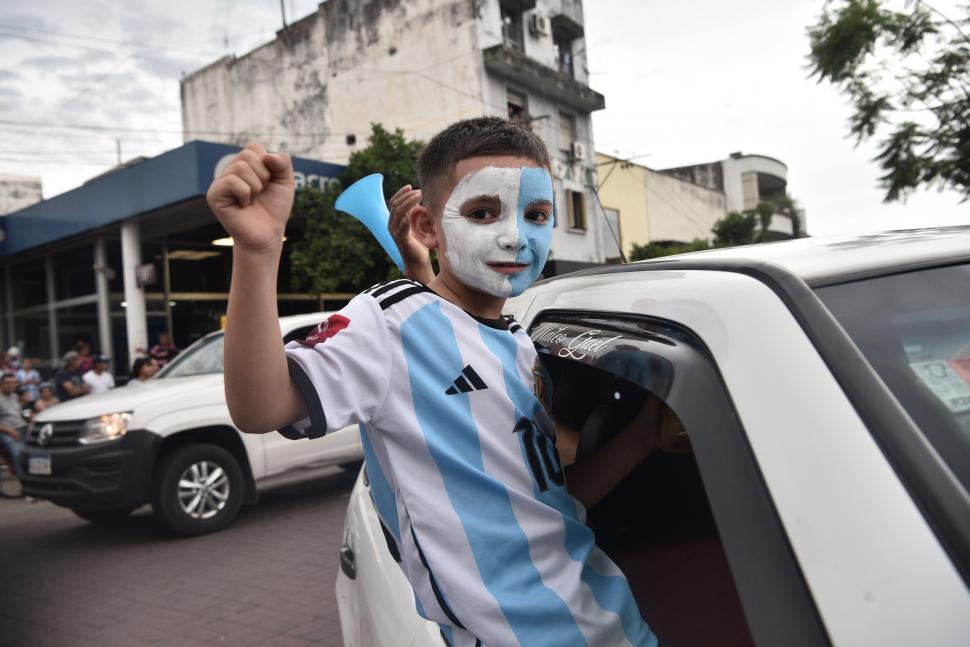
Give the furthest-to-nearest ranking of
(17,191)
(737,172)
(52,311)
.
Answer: (737,172) < (17,191) < (52,311)

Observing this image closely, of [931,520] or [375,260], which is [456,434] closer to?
[931,520]

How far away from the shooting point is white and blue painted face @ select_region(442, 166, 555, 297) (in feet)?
4.67

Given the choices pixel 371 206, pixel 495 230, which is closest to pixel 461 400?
pixel 495 230

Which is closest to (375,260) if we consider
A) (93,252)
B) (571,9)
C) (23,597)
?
(93,252)

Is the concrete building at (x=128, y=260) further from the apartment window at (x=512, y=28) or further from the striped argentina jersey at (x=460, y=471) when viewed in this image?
the striped argentina jersey at (x=460, y=471)

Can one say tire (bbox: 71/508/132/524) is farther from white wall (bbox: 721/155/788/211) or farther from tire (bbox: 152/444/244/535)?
white wall (bbox: 721/155/788/211)

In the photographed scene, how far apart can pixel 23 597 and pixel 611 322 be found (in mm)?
5420

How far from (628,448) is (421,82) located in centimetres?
2093

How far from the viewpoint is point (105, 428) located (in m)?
5.95

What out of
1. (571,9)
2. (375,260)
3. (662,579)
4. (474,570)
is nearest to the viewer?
(474,570)

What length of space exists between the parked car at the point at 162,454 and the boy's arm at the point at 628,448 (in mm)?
4967

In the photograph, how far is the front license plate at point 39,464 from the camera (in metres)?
6.14

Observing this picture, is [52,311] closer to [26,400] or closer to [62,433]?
[26,400]

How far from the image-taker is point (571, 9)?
24547 mm
